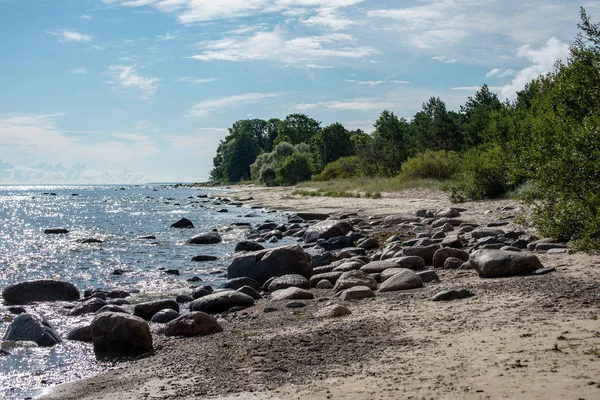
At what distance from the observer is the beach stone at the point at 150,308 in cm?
1079

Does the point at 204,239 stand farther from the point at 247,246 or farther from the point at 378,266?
the point at 378,266

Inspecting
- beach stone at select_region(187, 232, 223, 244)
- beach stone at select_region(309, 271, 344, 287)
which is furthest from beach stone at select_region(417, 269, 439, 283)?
beach stone at select_region(187, 232, 223, 244)

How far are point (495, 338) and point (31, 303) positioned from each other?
9.86 metres

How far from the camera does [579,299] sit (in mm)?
7582

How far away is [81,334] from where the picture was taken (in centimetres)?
926

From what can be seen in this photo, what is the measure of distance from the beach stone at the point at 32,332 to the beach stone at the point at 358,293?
15.6 ft

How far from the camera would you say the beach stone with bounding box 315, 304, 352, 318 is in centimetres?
882

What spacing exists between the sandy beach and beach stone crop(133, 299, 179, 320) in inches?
69.1

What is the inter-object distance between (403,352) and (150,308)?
5986 mm

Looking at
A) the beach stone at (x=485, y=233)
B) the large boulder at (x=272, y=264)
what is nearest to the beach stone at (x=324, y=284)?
the large boulder at (x=272, y=264)

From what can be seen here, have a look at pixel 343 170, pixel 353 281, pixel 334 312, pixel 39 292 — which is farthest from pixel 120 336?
pixel 343 170

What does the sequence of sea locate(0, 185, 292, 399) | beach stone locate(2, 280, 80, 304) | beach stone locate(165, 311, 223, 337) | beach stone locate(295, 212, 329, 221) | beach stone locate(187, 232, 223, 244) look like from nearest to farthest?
sea locate(0, 185, 292, 399) < beach stone locate(165, 311, 223, 337) < beach stone locate(2, 280, 80, 304) < beach stone locate(187, 232, 223, 244) < beach stone locate(295, 212, 329, 221)

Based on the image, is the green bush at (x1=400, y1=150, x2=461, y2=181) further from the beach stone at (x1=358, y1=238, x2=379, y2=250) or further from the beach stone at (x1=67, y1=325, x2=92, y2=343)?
the beach stone at (x1=67, y1=325, x2=92, y2=343)

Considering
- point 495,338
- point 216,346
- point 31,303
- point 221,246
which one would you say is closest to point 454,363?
point 495,338
